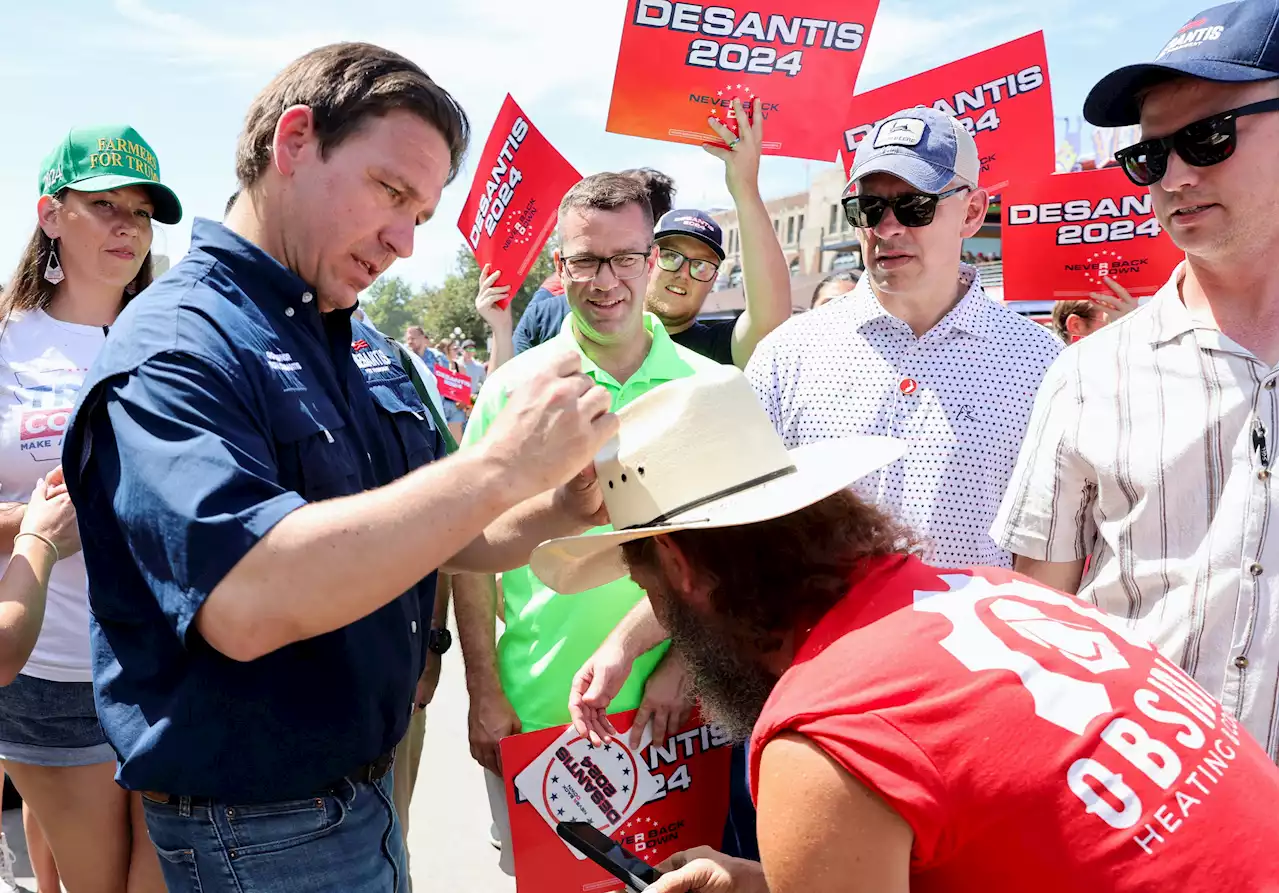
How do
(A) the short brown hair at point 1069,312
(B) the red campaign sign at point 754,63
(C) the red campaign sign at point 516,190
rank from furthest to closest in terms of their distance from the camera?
(A) the short brown hair at point 1069,312 < (C) the red campaign sign at point 516,190 < (B) the red campaign sign at point 754,63

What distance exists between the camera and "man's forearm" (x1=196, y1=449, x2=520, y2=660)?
1229 mm

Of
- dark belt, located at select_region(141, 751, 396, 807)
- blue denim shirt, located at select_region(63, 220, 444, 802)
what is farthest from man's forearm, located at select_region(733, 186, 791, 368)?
dark belt, located at select_region(141, 751, 396, 807)

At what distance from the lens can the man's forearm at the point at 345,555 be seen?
123cm

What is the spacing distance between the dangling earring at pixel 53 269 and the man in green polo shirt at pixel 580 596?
4.48ft

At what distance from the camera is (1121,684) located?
4.14 feet

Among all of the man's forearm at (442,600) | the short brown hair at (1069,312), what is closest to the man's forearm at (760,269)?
the man's forearm at (442,600)

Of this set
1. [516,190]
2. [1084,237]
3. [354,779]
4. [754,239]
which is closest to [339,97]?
[354,779]

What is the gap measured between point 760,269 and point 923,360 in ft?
2.66

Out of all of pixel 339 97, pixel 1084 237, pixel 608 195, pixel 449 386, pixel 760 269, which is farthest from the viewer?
pixel 449 386

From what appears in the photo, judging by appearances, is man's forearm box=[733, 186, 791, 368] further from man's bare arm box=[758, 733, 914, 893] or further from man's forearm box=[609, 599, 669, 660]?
man's bare arm box=[758, 733, 914, 893]

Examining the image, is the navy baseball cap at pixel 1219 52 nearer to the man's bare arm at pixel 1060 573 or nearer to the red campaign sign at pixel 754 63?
the man's bare arm at pixel 1060 573

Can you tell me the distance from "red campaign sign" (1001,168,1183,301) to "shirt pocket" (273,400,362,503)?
11.1 ft

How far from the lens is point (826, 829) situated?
1.18 metres

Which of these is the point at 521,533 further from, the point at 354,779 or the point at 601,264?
the point at 601,264
